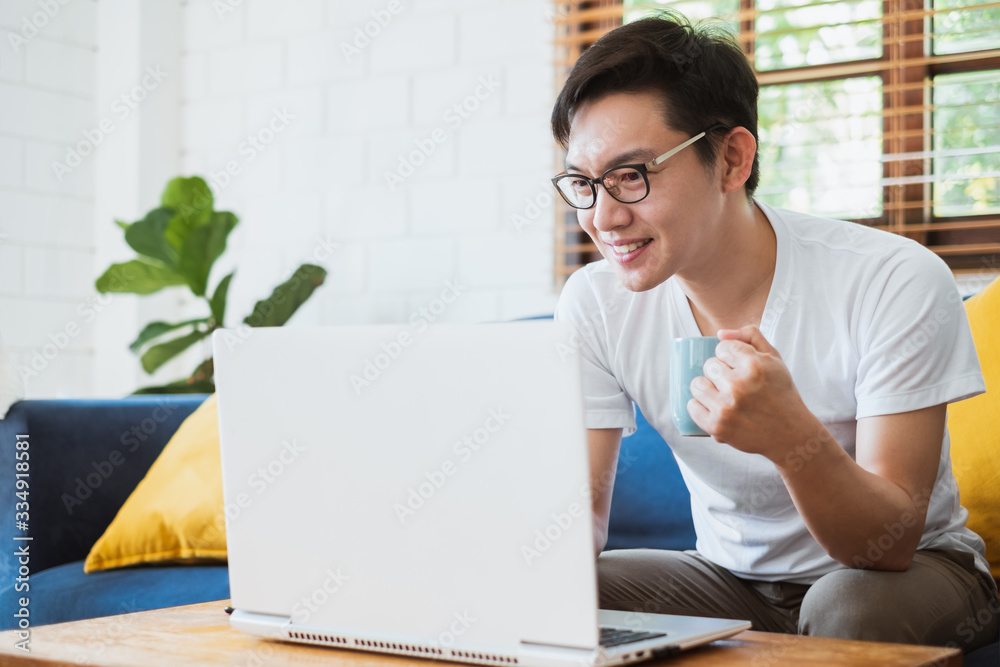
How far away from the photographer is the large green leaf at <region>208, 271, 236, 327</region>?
2.74 m

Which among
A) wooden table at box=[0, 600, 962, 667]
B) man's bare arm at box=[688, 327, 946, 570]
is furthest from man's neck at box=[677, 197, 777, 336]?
wooden table at box=[0, 600, 962, 667]

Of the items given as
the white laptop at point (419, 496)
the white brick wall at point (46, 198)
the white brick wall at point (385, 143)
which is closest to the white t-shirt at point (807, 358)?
the white laptop at point (419, 496)

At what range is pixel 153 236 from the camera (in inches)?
106

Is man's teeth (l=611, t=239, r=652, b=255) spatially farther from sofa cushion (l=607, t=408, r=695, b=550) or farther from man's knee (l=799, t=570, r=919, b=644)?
sofa cushion (l=607, t=408, r=695, b=550)

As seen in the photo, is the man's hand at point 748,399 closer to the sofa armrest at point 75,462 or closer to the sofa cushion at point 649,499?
the sofa cushion at point 649,499

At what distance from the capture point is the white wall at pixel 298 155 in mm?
2701

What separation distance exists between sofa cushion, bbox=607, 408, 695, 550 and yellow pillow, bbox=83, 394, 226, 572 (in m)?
0.78

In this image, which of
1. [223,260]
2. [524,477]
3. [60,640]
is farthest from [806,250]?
[223,260]

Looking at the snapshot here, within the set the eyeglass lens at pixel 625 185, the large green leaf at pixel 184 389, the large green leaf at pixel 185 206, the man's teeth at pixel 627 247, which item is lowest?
the large green leaf at pixel 184 389

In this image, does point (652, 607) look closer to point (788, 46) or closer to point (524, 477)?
point (524, 477)

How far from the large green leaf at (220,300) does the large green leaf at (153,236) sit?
0.46ft

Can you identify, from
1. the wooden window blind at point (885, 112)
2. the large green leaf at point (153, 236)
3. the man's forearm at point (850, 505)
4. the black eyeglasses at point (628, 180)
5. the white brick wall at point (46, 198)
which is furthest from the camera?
the white brick wall at point (46, 198)

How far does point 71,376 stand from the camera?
10.5 feet

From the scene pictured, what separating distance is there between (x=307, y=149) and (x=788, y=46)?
144 cm
